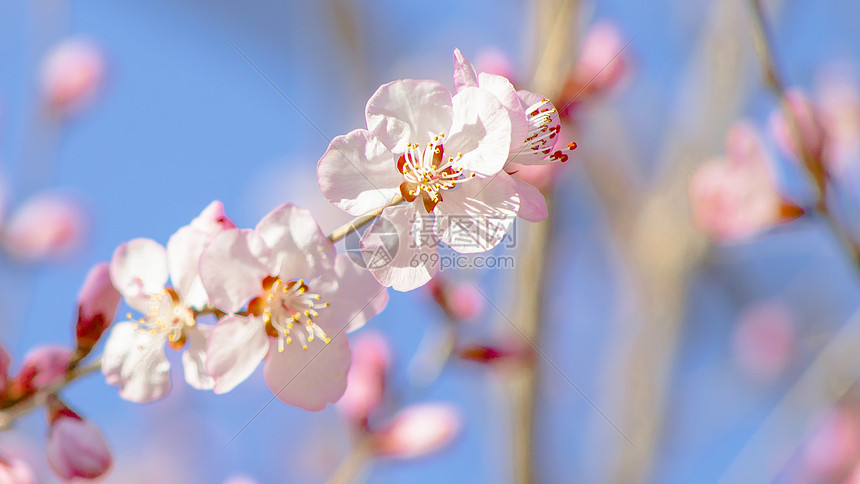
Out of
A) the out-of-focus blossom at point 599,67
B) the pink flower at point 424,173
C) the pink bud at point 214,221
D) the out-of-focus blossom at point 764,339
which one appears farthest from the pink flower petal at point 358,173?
the out-of-focus blossom at point 764,339

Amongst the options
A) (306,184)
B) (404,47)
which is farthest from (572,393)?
(306,184)

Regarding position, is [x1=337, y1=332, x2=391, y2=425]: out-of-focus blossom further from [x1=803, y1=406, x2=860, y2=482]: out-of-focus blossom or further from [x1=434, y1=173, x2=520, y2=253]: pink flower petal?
[x1=803, y1=406, x2=860, y2=482]: out-of-focus blossom

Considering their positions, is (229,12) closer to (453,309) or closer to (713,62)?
(713,62)

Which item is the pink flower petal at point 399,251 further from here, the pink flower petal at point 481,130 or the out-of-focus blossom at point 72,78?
the out-of-focus blossom at point 72,78

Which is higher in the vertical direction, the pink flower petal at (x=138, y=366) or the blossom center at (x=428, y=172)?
the blossom center at (x=428, y=172)

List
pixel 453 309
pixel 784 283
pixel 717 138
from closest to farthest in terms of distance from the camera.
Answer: pixel 453 309 < pixel 717 138 < pixel 784 283
